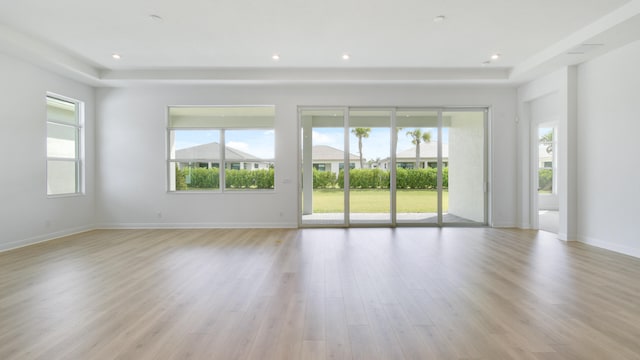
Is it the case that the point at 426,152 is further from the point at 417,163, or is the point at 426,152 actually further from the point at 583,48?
the point at 583,48

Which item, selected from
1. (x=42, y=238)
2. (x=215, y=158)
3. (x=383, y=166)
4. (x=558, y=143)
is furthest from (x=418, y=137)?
(x=42, y=238)

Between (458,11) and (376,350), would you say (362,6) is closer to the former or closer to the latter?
(458,11)

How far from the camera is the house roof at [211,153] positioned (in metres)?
7.61

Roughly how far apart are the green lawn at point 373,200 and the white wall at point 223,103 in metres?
0.65

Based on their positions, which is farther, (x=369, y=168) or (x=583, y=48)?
(x=369, y=168)

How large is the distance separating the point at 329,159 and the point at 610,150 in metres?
4.96

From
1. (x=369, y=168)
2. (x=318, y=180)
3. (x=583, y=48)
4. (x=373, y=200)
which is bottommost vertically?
(x=373, y=200)

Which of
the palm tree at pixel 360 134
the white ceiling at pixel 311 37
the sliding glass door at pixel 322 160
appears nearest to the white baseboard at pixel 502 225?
the white ceiling at pixel 311 37

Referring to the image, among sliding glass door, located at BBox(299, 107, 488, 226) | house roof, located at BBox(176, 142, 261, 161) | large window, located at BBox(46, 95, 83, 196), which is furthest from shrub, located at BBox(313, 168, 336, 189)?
large window, located at BBox(46, 95, 83, 196)

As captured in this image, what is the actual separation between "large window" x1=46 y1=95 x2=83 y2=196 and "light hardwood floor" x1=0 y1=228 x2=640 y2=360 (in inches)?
65.6

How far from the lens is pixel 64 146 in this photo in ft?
22.0

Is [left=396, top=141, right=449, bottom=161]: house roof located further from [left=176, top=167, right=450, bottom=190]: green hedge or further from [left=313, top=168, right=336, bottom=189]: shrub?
[left=313, top=168, right=336, bottom=189]: shrub

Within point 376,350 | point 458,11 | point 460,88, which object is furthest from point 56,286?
point 460,88

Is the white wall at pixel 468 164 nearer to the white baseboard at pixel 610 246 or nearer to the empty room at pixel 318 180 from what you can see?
the empty room at pixel 318 180
